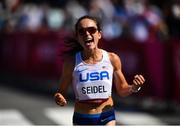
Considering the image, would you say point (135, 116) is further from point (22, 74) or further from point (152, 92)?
point (22, 74)

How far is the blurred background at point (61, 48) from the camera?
12.8 metres

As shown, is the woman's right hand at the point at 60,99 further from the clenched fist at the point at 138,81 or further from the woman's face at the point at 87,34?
the clenched fist at the point at 138,81

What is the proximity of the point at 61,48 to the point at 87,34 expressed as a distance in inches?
376

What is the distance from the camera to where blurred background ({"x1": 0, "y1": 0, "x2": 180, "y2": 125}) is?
12805 millimetres

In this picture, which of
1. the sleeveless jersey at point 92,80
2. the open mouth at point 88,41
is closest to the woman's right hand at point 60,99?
the sleeveless jersey at point 92,80

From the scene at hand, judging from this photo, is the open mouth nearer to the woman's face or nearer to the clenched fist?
the woman's face

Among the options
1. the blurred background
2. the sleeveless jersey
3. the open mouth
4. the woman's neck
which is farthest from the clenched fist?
the blurred background

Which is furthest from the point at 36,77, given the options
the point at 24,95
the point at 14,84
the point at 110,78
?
the point at 110,78

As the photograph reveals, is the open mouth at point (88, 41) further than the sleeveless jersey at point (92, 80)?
No

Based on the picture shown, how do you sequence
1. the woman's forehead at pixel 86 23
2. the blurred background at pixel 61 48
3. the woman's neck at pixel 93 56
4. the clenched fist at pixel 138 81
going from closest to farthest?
the clenched fist at pixel 138 81, the woman's forehead at pixel 86 23, the woman's neck at pixel 93 56, the blurred background at pixel 61 48

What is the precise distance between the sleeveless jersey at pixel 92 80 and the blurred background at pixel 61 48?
487 centimetres

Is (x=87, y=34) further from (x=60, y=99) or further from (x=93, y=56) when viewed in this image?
(x=60, y=99)

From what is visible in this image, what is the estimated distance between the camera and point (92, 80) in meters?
6.11

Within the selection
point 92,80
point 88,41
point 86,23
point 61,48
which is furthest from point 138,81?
point 61,48
